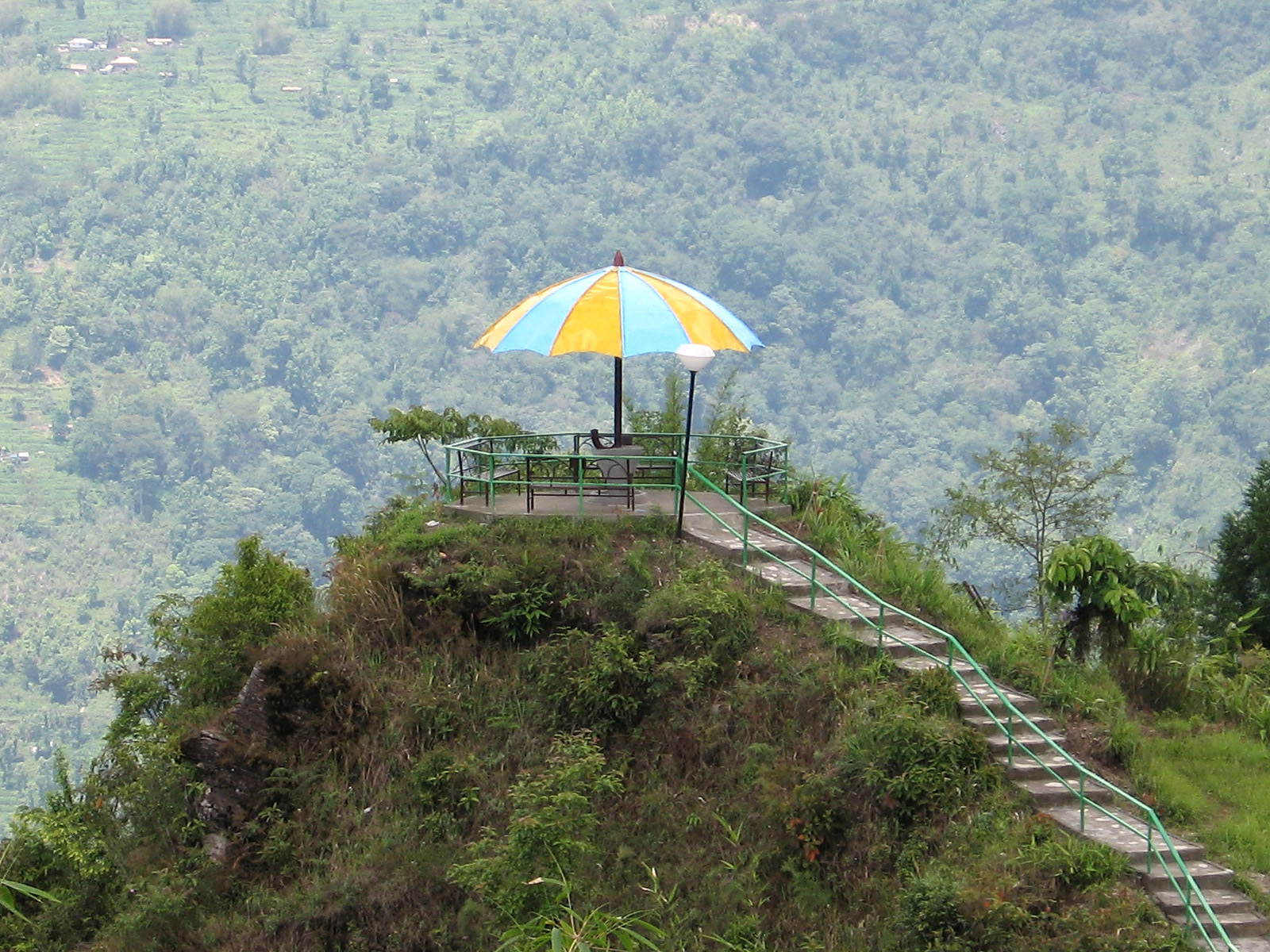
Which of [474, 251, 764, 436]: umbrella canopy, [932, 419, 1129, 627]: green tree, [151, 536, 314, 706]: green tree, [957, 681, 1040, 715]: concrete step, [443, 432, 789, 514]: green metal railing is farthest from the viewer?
[932, 419, 1129, 627]: green tree

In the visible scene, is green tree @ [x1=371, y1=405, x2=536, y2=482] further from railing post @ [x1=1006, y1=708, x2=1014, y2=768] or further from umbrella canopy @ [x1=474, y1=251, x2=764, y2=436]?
railing post @ [x1=1006, y1=708, x2=1014, y2=768]

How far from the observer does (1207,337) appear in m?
113

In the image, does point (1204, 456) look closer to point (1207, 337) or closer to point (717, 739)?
point (1207, 337)

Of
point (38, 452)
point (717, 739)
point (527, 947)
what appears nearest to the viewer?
point (527, 947)

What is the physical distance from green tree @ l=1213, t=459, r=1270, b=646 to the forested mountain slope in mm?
57988

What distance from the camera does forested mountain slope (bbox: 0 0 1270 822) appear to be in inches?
3984

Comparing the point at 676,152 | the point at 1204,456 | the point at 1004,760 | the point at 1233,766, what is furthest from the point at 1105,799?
the point at 676,152

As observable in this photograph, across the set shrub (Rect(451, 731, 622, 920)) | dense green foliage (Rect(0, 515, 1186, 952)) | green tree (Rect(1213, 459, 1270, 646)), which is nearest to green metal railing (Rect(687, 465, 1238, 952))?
dense green foliage (Rect(0, 515, 1186, 952))

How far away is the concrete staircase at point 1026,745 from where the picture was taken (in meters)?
12.0

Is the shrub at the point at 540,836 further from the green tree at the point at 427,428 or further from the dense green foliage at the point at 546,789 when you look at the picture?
the green tree at the point at 427,428

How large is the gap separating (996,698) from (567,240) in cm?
13430

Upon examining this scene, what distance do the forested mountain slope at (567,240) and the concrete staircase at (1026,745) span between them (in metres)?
62.4

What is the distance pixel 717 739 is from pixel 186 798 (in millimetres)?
4889

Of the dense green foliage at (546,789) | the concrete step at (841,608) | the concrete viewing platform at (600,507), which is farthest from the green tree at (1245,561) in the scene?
the dense green foliage at (546,789)
